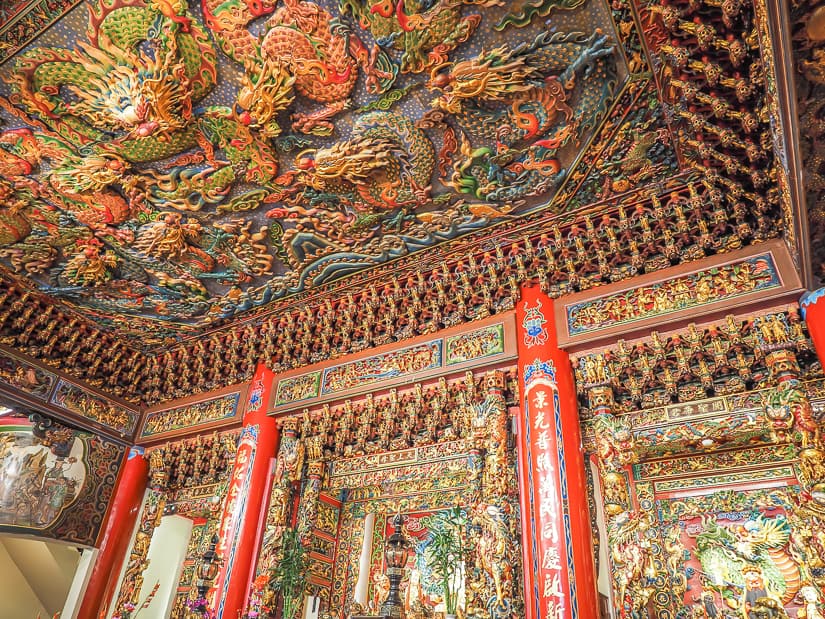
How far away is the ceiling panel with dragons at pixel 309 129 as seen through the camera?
4066 millimetres

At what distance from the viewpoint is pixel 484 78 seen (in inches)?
Answer: 168

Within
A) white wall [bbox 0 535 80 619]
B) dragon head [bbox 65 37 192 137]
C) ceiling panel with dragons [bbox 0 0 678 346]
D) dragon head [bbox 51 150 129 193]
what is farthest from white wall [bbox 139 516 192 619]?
dragon head [bbox 65 37 192 137]

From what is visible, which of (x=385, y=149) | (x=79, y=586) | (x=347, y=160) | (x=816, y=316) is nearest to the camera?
(x=816, y=316)

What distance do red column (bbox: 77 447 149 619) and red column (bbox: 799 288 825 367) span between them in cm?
840

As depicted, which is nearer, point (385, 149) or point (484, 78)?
point (484, 78)

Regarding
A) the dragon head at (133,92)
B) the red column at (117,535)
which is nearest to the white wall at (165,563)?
the red column at (117,535)

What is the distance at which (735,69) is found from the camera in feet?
11.8

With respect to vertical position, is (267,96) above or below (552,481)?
above

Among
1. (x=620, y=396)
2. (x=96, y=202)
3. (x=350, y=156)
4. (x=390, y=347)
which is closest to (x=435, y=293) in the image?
(x=390, y=347)

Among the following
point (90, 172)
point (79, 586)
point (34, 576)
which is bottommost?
point (79, 586)

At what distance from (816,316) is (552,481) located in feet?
7.83

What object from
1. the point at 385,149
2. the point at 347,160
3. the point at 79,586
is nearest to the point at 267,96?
the point at 347,160

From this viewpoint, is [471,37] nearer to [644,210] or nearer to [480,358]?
[644,210]

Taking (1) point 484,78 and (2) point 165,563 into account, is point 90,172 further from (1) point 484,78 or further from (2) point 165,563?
(2) point 165,563
